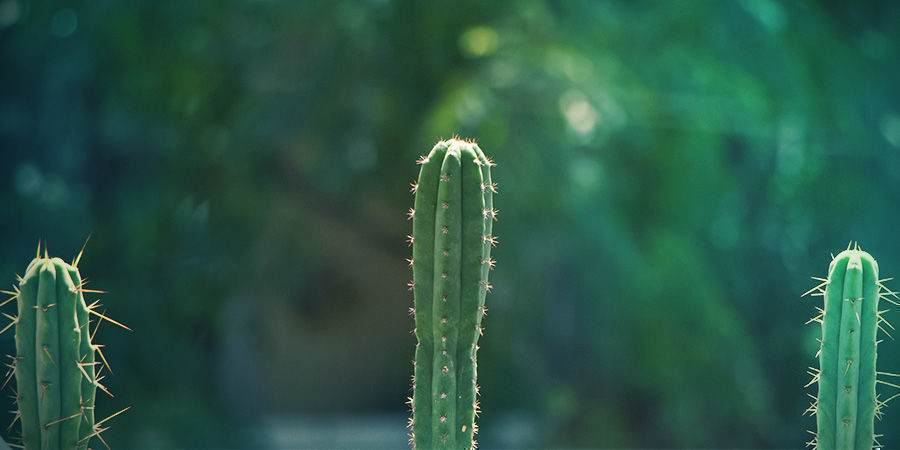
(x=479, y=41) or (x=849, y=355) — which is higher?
(x=479, y=41)

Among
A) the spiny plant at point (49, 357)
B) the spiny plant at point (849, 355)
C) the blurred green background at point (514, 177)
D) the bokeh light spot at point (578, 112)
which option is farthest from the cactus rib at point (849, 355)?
the bokeh light spot at point (578, 112)

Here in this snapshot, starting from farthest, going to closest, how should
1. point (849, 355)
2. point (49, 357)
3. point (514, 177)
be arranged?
point (514, 177)
point (849, 355)
point (49, 357)

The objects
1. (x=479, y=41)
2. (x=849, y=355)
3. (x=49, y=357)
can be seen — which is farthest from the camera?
(x=479, y=41)

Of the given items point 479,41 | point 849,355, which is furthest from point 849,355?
point 479,41

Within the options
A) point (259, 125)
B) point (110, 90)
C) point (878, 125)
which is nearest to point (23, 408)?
point (259, 125)

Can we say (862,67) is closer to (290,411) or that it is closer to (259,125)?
(259,125)

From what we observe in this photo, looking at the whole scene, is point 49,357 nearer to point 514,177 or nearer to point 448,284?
point 448,284

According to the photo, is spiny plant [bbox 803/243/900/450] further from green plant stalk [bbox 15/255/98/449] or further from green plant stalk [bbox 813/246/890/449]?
green plant stalk [bbox 15/255/98/449]

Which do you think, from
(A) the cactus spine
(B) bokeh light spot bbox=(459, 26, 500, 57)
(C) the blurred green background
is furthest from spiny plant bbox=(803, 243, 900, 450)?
(B) bokeh light spot bbox=(459, 26, 500, 57)
